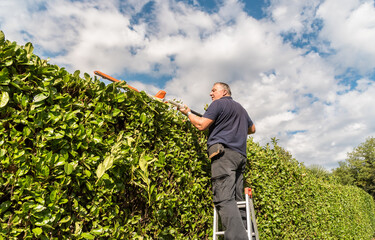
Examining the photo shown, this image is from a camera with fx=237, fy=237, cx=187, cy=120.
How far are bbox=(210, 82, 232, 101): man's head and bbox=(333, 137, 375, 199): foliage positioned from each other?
3766 cm

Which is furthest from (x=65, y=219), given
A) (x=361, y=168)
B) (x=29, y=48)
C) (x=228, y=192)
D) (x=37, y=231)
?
(x=361, y=168)

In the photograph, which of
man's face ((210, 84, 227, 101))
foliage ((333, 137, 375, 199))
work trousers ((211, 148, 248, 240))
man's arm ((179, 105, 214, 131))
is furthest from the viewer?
foliage ((333, 137, 375, 199))

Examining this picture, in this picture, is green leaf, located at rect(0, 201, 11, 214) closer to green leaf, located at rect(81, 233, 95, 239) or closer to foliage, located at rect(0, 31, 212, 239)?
foliage, located at rect(0, 31, 212, 239)

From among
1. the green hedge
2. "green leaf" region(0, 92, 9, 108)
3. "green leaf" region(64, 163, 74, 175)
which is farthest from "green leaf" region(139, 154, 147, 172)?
"green leaf" region(0, 92, 9, 108)

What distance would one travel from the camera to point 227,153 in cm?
310

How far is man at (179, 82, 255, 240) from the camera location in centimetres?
281

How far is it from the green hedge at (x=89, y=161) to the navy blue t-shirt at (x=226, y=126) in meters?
0.36

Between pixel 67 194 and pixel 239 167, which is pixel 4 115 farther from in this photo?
pixel 239 167

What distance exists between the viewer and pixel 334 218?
7488 millimetres

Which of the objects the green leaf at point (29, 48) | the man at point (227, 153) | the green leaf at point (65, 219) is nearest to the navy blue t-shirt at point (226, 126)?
the man at point (227, 153)

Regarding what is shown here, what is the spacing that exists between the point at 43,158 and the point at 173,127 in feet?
5.21

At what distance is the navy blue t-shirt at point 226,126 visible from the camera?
3.18 meters

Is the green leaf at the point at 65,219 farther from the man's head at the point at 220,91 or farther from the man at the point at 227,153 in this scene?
the man's head at the point at 220,91

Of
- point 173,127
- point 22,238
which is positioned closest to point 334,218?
point 173,127
